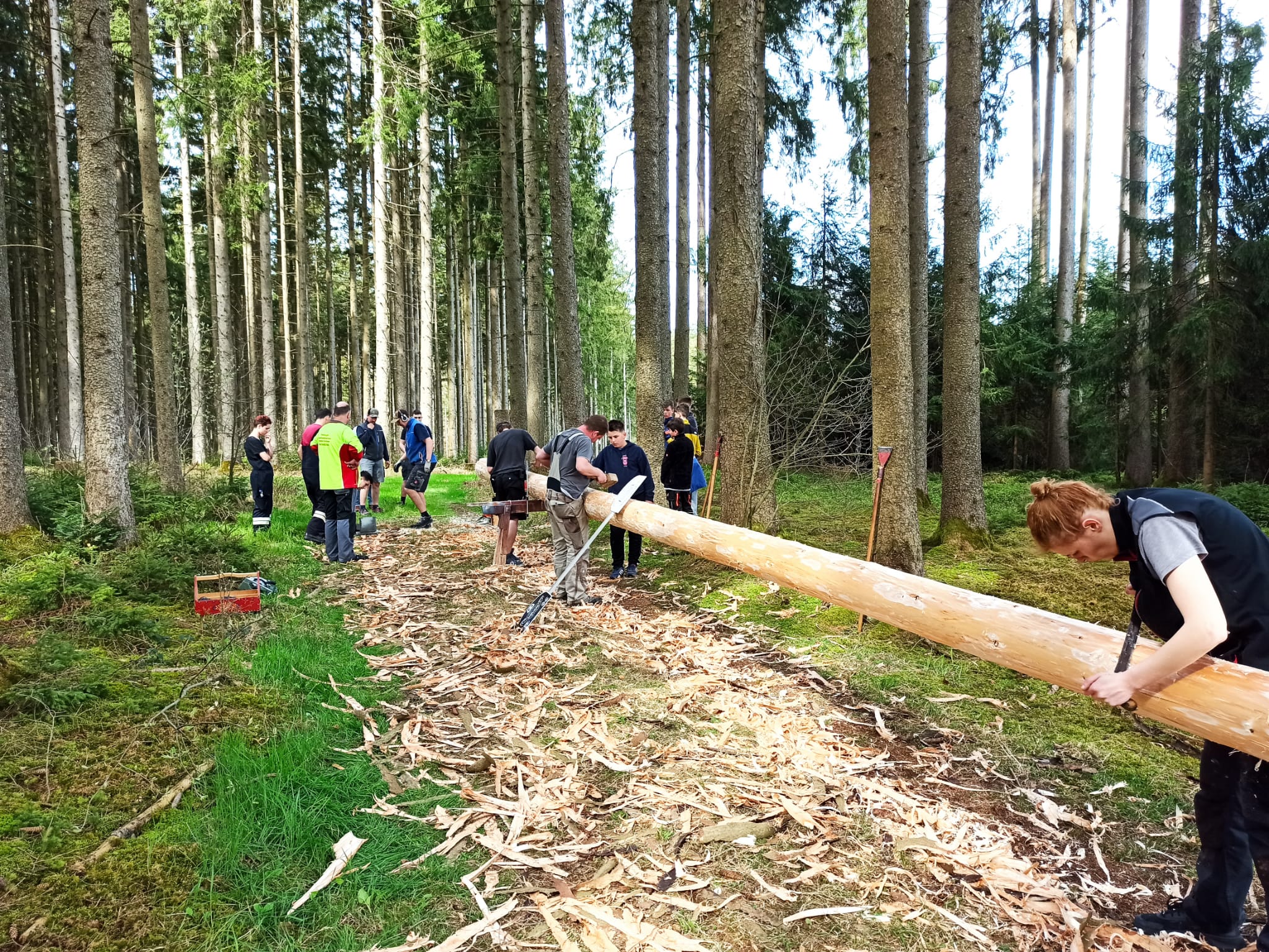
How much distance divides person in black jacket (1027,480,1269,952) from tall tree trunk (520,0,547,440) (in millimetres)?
13347

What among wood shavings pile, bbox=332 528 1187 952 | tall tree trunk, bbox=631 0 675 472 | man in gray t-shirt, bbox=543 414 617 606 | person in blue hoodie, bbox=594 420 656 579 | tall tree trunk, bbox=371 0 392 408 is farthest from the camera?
tall tree trunk, bbox=371 0 392 408

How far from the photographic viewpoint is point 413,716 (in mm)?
4691

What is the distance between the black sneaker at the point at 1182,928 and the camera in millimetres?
2689

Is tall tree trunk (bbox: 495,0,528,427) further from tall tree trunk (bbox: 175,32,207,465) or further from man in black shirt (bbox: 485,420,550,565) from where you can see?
tall tree trunk (bbox: 175,32,207,465)

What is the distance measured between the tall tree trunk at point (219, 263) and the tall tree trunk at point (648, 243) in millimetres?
12017

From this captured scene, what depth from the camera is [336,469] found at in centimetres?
930

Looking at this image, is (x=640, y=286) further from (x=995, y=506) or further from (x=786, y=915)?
(x=786, y=915)

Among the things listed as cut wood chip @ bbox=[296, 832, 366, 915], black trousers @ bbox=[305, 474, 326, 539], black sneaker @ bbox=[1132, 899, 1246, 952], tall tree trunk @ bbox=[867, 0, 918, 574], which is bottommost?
black sneaker @ bbox=[1132, 899, 1246, 952]

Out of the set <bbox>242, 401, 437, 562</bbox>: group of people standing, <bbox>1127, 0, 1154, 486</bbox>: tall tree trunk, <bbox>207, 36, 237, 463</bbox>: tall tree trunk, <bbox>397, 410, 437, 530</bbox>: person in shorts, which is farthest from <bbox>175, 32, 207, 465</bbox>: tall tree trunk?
<bbox>1127, 0, 1154, 486</bbox>: tall tree trunk

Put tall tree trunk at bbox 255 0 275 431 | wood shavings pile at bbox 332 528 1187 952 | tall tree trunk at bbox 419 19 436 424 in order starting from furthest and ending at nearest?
tall tree trunk at bbox 255 0 275 431 < tall tree trunk at bbox 419 19 436 424 < wood shavings pile at bbox 332 528 1187 952

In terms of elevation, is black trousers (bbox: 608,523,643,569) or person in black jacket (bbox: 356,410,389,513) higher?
person in black jacket (bbox: 356,410,389,513)

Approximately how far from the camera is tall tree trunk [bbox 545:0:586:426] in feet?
43.1

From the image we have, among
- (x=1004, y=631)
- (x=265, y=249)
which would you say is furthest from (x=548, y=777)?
(x=265, y=249)

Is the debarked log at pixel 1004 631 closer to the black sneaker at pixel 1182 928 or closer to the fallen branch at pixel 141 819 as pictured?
the black sneaker at pixel 1182 928
